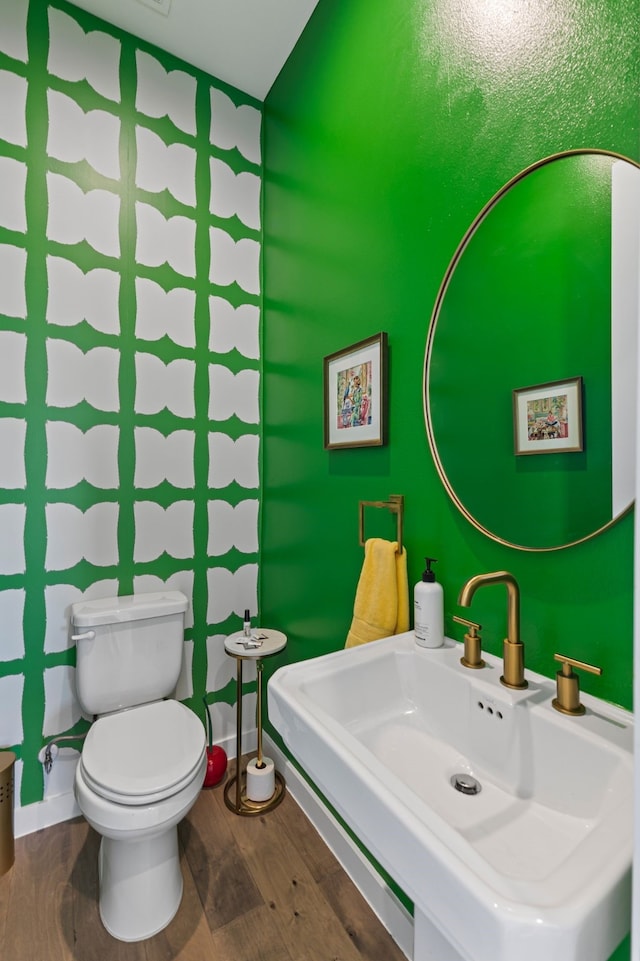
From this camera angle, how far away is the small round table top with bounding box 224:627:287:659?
63.6 inches

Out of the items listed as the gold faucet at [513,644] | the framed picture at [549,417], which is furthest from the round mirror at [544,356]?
the gold faucet at [513,644]

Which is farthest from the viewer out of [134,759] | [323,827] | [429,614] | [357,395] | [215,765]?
[215,765]

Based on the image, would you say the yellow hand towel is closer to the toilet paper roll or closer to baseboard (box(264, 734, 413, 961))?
baseboard (box(264, 734, 413, 961))

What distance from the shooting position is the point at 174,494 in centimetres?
186

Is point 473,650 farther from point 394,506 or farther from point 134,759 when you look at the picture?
point 134,759

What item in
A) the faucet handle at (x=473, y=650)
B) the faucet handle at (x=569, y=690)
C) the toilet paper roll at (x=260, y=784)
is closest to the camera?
the faucet handle at (x=569, y=690)

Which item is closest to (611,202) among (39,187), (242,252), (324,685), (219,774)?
(324,685)

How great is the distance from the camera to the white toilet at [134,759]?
117cm

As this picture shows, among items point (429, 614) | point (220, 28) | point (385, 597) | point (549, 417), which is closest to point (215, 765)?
point (385, 597)

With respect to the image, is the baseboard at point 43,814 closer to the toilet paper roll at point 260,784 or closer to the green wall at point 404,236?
the toilet paper roll at point 260,784

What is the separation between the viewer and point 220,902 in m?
1.30

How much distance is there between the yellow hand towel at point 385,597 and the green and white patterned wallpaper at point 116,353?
96 cm

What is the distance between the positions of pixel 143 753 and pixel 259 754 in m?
0.60

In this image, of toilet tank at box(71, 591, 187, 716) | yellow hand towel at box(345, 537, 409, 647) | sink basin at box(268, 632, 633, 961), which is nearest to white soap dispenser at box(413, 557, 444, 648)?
sink basin at box(268, 632, 633, 961)
